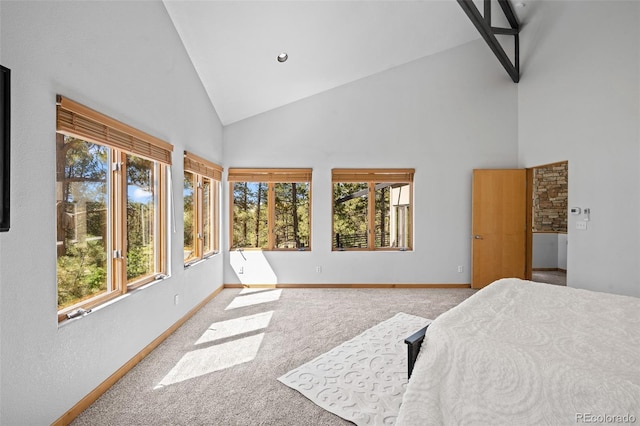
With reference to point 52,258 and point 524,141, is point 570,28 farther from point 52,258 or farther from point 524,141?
point 52,258

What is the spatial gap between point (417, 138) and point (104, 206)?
422 centimetres

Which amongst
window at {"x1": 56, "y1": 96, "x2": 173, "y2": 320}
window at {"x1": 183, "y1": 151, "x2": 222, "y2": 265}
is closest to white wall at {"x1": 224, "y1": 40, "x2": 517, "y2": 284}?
window at {"x1": 183, "y1": 151, "x2": 222, "y2": 265}

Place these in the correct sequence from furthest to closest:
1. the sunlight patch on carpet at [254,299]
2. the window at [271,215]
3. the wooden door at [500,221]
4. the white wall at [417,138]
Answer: the window at [271,215]
the white wall at [417,138]
the wooden door at [500,221]
the sunlight patch on carpet at [254,299]

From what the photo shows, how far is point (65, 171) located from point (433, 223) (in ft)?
14.9

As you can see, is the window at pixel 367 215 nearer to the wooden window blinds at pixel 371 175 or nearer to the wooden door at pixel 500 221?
the wooden window blinds at pixel 371 175

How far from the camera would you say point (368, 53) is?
168 inches

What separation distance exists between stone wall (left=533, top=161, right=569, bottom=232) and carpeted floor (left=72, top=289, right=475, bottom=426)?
331 centimetres

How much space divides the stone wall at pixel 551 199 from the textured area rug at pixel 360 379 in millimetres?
5224

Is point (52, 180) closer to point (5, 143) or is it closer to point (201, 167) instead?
point (5, 143)

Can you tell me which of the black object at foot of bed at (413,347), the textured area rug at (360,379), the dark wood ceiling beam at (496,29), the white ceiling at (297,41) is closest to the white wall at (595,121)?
the dark wood ceiling beam at (496,29)

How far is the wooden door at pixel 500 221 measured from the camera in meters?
4.75

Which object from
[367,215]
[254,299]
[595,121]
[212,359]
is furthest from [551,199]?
[212,359]

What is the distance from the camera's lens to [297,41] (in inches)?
138

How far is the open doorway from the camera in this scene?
20.2 feet
